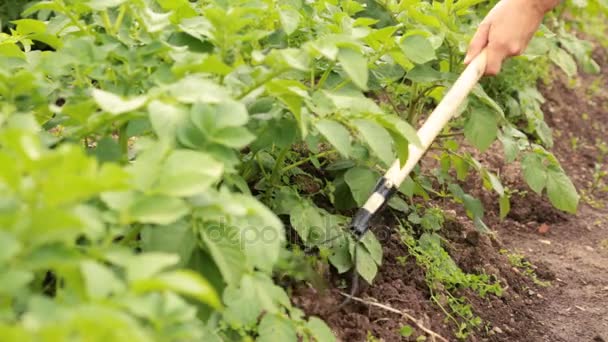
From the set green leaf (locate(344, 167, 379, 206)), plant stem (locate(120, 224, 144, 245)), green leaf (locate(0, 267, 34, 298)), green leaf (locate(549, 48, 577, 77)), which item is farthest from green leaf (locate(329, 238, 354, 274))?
green leaf (locate(549, 48, 577, 77))

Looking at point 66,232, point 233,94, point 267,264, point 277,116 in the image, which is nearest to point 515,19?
point 277,116

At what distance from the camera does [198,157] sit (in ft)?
4.70

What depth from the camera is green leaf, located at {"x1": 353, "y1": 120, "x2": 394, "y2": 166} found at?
1977mm

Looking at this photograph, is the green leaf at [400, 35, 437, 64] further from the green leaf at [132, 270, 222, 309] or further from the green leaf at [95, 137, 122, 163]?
the green leaf at [132, 270, 222, 309]

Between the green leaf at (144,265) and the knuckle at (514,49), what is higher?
the green leaf at (144,265)

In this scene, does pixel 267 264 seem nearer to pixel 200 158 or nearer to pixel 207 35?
pixel 200 158

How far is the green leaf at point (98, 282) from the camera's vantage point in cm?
118

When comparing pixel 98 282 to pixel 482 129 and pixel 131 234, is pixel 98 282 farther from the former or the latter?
pixel 482 129

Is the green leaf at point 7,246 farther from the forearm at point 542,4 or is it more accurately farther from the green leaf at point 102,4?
the forearm at point 542,4

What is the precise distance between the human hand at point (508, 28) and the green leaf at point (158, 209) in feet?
4.71

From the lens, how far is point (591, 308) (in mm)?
2811

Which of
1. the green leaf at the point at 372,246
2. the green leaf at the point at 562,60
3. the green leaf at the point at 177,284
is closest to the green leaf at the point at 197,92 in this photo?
the green leaf at the point at 177,284

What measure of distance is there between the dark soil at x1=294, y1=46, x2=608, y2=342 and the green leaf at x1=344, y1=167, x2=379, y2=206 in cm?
23

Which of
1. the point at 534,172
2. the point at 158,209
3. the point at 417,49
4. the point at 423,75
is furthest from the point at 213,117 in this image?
the point at 534,172
